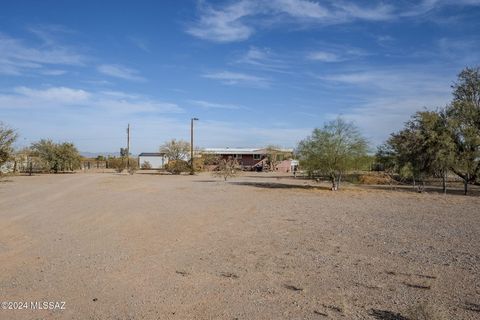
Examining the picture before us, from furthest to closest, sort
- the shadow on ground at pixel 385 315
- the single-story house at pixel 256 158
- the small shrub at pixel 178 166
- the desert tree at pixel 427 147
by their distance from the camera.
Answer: the single-story house at pixel 256 158
the small shrub at pixel 178 166
the desert tree at pixel 427 147
the shadow on ground at pixel 385 315

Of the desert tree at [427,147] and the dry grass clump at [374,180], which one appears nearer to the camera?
the desert tree at [427,147]

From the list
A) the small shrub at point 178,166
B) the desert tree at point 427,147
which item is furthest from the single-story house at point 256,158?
the desert tree at point 427,147

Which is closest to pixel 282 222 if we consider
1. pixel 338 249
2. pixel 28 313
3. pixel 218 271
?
pixel 338 249

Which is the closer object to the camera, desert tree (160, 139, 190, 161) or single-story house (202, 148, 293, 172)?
desert tree (160, 139, 190, 161)

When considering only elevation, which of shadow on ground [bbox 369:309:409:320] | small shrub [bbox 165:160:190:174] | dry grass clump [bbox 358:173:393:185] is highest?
small shrub [bbox 165:160:190:174]

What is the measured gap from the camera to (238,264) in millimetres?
8914

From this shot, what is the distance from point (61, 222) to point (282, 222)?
7509mm

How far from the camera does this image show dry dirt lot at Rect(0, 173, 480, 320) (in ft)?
21.2

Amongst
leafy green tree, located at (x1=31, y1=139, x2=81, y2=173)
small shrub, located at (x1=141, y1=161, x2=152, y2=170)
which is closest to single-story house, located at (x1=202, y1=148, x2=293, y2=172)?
small shrub, located at (x1=141, y1=161, x2=152, y2=170)

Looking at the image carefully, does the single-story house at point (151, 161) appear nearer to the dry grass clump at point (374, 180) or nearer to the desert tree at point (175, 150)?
the desert tree at point (175, 150)

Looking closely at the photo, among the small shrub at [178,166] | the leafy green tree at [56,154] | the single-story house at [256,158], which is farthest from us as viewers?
the single-story house at [256,158]

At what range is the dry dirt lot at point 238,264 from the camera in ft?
21.2

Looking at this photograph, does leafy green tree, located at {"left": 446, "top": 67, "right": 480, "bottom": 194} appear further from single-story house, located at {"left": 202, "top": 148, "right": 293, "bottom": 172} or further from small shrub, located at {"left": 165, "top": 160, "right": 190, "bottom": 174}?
single-story house, located at {"left": 202, "top": 148, "right": 293, "bottom": 172}

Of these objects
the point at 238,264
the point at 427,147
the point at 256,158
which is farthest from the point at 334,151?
the point at 256,158
